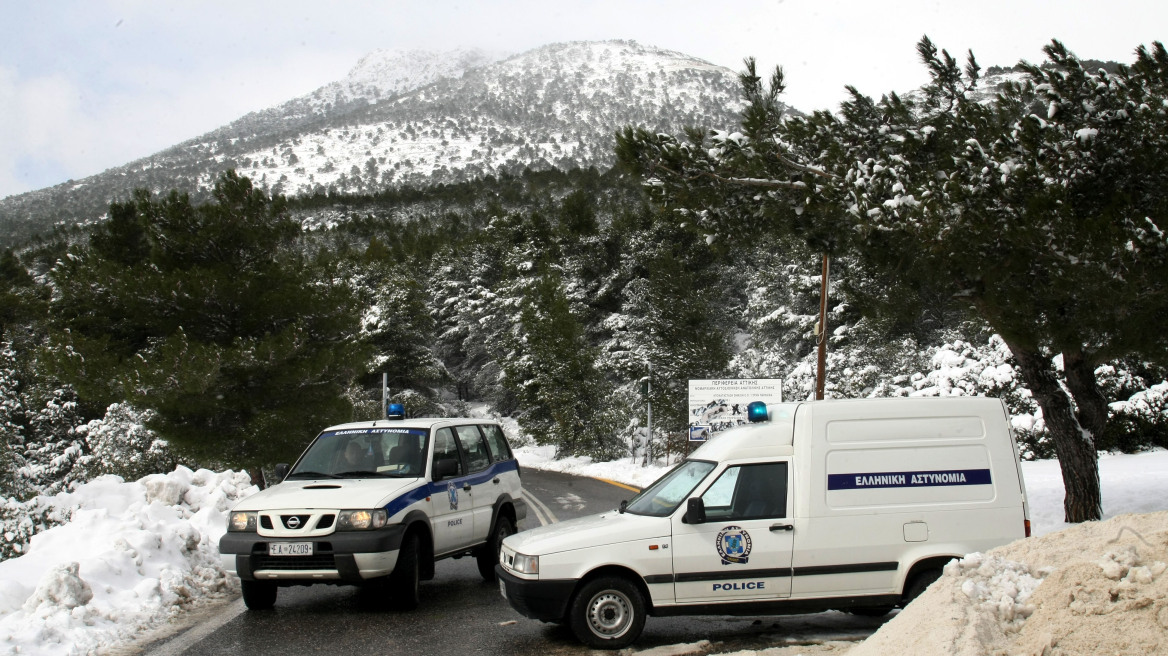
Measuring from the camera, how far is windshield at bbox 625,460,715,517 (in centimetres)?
684

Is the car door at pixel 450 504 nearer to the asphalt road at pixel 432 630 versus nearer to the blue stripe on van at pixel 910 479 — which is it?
the asphalt road at pixel 432 630

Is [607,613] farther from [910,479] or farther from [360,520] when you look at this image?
[910,479]

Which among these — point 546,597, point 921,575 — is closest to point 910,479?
point 921,575

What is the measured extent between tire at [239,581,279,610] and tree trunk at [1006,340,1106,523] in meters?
9.00

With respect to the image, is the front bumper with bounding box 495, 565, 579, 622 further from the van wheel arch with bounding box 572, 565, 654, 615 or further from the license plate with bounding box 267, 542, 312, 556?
the license plate with bounding box 267, 542, 312, 556

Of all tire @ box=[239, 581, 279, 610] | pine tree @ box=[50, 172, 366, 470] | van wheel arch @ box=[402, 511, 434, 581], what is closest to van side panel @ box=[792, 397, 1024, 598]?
van wheel arch @ box=[402, 511, 434, 581]

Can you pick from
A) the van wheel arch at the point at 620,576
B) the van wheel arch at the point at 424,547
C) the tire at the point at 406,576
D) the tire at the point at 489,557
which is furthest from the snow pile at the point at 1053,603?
the tire at the point at 489,557

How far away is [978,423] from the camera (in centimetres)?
701

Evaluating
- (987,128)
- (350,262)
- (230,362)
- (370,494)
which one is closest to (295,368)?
(230,362)

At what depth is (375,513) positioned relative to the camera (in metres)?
7.56

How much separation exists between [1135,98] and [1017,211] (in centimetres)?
197

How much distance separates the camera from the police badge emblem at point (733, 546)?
652 centimetres

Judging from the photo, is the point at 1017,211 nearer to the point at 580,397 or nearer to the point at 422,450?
the point at 422,450

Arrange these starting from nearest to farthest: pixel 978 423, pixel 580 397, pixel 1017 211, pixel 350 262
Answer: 1. pixel 978 423
2. pixel 1017 211
3. pixel 580 397
4. pixel 350 262
